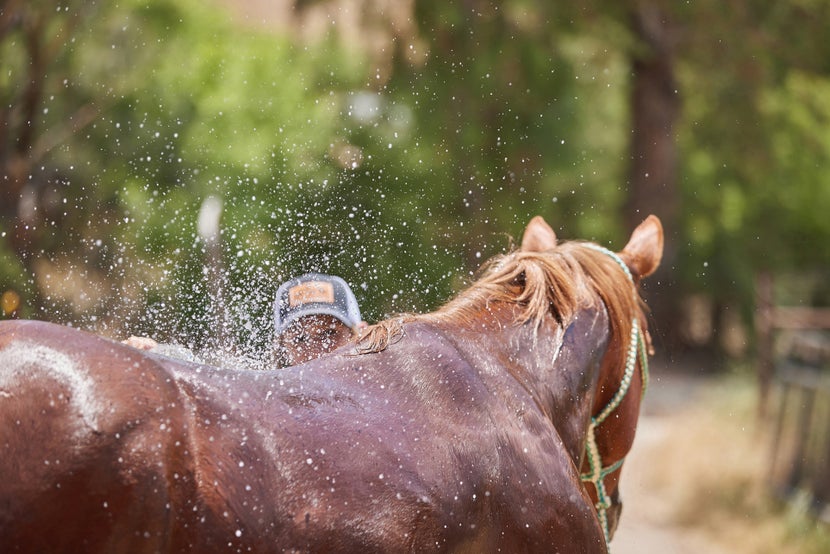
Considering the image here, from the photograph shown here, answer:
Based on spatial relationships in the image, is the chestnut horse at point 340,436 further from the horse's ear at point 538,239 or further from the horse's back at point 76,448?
the horse's ear at point 538,239

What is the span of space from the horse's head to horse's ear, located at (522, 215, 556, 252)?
0.27 meters

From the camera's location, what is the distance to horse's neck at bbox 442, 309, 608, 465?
2738 millimetres

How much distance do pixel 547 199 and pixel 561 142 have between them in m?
1.20

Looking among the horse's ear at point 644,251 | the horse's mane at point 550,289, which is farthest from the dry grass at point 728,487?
the horse's mane at point 550,289

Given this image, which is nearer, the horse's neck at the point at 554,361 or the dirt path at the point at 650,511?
the horse's neck at the point at 554,361

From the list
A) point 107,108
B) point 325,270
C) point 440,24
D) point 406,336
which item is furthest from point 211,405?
point 107,108

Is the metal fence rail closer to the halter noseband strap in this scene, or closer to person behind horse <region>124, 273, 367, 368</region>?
the halter noseband strap

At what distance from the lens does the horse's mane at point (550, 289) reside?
2869 millimetres

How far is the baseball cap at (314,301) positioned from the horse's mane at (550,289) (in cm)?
42

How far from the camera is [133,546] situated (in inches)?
75.1

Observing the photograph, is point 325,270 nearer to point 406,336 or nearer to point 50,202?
point 406,336

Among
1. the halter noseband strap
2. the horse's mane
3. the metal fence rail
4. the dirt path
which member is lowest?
the dirt path

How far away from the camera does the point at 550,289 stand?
9.77 ft

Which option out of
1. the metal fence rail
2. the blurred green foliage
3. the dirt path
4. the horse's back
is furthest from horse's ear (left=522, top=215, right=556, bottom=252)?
the metal fence rail
